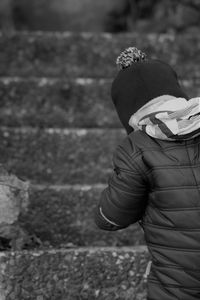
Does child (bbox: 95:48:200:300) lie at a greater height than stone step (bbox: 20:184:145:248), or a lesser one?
greater

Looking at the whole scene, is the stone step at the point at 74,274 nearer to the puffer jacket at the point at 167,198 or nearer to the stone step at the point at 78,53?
the puffer jacket at the point at 167,198

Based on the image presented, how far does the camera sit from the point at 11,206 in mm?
2662

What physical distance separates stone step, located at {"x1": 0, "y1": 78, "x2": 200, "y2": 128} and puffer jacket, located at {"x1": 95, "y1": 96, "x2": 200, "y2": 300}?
5.51ft

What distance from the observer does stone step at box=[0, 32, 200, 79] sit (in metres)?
4.10

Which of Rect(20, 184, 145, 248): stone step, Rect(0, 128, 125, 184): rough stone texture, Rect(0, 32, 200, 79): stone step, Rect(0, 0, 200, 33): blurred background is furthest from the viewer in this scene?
Rect(0, 0, 200, 33): blurred background

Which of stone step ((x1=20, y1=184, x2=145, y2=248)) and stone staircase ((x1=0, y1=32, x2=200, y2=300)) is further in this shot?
stone step ((x1=20, y1=184, x2=145, y2=248))

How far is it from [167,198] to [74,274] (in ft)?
2.47

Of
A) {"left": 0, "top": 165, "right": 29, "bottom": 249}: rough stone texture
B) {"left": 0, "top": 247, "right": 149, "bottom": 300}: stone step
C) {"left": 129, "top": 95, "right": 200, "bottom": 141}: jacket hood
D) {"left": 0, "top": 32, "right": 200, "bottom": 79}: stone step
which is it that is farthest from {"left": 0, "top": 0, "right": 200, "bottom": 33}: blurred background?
{"left": 129, "top": 95, "right": 200, "bottom": 141}: jacket hood

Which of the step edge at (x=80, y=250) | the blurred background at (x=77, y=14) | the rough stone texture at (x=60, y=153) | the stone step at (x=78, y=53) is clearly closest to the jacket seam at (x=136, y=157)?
the step edge at (x=80, y=250)

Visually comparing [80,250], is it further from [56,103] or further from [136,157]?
[56,103]

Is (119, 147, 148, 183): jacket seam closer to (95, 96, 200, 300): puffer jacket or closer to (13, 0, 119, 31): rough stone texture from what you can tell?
(95, 96, 200, 300): puffer jacket

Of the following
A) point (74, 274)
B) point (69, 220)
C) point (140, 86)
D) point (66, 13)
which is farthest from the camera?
point (66, 13)

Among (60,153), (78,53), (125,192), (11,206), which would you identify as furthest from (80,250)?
(78,53)

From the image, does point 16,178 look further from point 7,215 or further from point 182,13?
point 182,13
